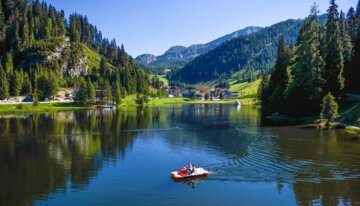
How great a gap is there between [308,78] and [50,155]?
83.9 metres

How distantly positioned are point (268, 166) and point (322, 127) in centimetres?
5004

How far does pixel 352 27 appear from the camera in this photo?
154250mm

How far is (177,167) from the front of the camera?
203 feet

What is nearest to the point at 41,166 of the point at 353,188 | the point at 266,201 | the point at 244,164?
the point at 244,164

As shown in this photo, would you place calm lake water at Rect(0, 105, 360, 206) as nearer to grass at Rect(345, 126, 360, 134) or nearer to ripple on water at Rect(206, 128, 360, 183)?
ripple on water at Rect(206, 128, 360, 183)

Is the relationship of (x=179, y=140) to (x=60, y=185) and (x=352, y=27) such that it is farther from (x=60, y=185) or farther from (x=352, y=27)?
(x=352, y=27)

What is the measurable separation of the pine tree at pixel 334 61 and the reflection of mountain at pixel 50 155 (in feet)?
216

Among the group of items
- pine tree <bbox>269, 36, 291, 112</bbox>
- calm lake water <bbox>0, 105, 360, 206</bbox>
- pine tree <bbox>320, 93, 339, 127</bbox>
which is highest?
pine tree <bbox>269, 36, 291, 112</bbox>

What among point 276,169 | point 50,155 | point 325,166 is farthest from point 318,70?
point 50,155

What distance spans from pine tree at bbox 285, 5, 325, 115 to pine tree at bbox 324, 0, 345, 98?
2.62 m

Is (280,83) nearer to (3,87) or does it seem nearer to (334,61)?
(334,61)

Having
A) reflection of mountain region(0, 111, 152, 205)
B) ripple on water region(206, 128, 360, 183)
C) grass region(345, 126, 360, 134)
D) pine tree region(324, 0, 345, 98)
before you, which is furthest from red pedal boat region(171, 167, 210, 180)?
pine tree region(324, 0, 345, 98)

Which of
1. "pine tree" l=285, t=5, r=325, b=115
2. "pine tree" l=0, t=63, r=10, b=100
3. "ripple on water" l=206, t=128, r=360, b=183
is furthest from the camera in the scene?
"pine tree" l=0, t=63, r=10, b=100

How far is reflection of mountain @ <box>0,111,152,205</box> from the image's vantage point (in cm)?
4969
